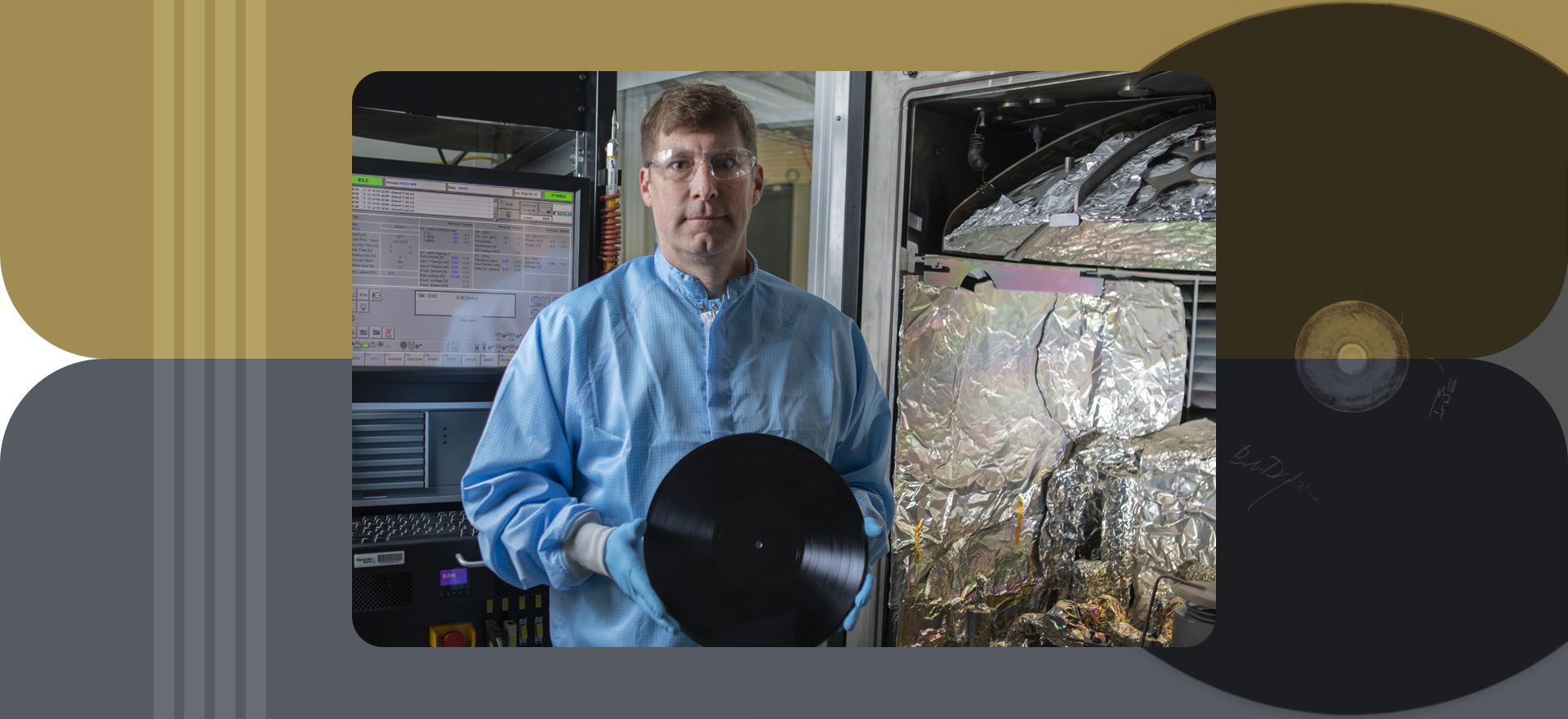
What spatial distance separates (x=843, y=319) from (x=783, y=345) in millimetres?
154

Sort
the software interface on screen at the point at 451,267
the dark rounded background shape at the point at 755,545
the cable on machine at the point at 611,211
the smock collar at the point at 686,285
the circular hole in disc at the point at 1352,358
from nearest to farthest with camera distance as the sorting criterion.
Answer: the dark rounded background shape at the point at 755,545
the circular hole in disc at the point at 1352,358
the smock collar at the point at 686,285
the software interface on screen at the point at 451,267
the cable on machine at the point at 611,211

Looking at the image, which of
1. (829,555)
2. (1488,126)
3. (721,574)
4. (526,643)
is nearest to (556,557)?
(721,574)

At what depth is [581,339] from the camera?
1080 mm

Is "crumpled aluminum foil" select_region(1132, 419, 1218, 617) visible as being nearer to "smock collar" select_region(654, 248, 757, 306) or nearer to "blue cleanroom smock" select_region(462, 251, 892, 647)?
"blue cleanroom smock" select_region(462, 251, 892, 647)

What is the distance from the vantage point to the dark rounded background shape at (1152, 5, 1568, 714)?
37.7 inches

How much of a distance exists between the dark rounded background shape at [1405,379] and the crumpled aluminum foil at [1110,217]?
59 centimetres

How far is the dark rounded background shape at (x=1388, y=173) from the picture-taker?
0.95m

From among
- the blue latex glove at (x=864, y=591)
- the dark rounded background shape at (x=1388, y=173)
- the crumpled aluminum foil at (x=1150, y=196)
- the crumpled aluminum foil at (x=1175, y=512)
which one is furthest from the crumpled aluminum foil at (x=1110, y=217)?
the blue latex glove at (x=864, y=591)

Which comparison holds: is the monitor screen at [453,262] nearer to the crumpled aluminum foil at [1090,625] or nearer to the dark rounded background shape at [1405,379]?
the dark rounded background shape at [1405,379]

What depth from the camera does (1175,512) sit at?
1642 millimetres

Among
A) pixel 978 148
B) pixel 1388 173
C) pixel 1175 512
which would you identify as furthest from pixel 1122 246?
pixel 1388 173

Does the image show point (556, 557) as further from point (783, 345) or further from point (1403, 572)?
point (1403, 572)

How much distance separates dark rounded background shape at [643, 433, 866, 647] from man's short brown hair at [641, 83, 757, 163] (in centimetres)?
45
